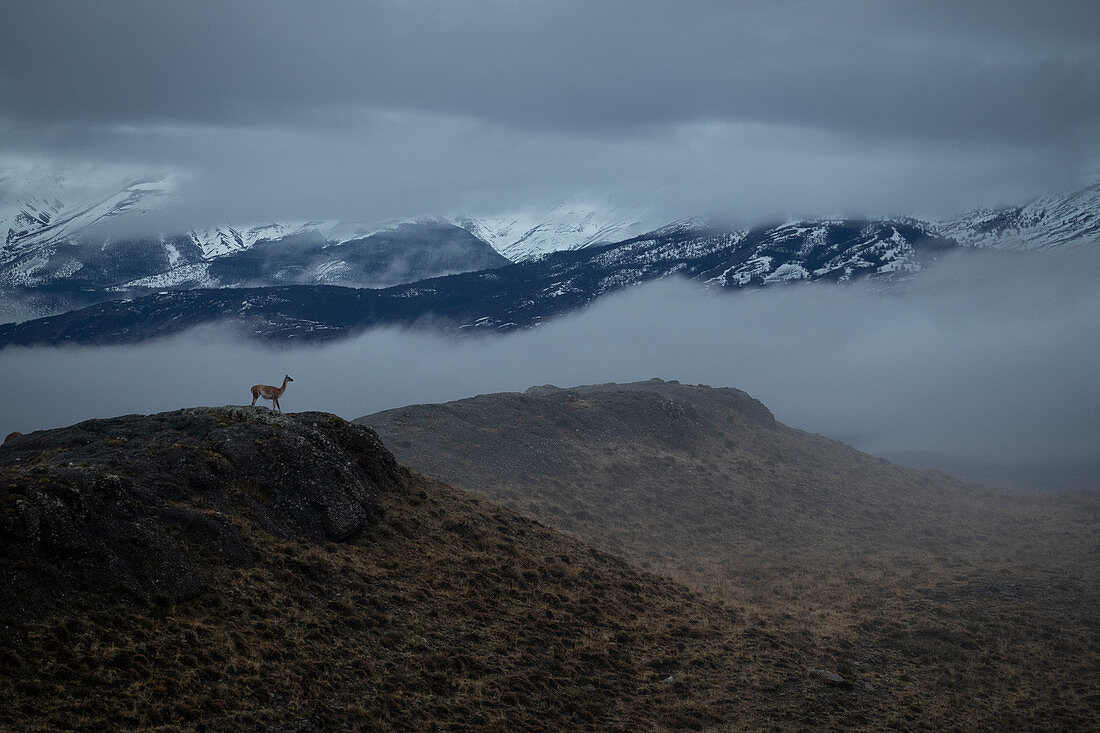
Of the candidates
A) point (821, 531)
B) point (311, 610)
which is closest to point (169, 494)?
point (311, 610)

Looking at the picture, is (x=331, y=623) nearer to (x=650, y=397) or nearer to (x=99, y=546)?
(x=99, y=546)

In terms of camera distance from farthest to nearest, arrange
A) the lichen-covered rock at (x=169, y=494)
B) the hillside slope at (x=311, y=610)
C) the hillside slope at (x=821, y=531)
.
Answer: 1. the hillside slope at (x=821, y=531)
2. the lichen-covered rock at (x=169, y=494)
3. the hillside slope at (x=311, y=610)

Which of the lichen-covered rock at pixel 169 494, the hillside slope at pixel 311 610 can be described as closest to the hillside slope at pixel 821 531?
the hillside slope at pixel 311 610

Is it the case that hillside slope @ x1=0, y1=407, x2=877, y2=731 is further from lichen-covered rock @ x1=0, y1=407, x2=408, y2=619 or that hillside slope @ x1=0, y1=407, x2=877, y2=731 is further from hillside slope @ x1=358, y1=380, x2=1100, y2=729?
hillside slope @ x1=358, y1=380, x2=1100, y2=729

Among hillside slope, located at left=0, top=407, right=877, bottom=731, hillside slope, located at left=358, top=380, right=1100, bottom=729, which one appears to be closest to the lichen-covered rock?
hillside slope, located at left=0, top=407, right=877, bottom=731

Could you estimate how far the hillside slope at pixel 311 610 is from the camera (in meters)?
12.5

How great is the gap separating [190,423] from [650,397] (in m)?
44.7

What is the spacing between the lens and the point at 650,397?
61500 millimetres

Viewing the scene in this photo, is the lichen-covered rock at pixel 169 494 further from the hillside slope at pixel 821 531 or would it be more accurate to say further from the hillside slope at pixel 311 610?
the hillside slope at pixel 821 531

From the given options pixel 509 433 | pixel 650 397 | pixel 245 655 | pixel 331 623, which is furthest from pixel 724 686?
pixel 650 397

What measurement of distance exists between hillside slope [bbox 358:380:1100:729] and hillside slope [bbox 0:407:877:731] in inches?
155

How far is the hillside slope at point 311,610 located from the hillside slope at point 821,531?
3927mm

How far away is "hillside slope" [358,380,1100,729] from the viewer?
2167cm

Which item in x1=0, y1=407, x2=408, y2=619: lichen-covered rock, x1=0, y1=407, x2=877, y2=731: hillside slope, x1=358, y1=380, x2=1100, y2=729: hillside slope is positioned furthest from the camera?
x1=358, y1=380, x2=1100, y2=729: hillside slope
